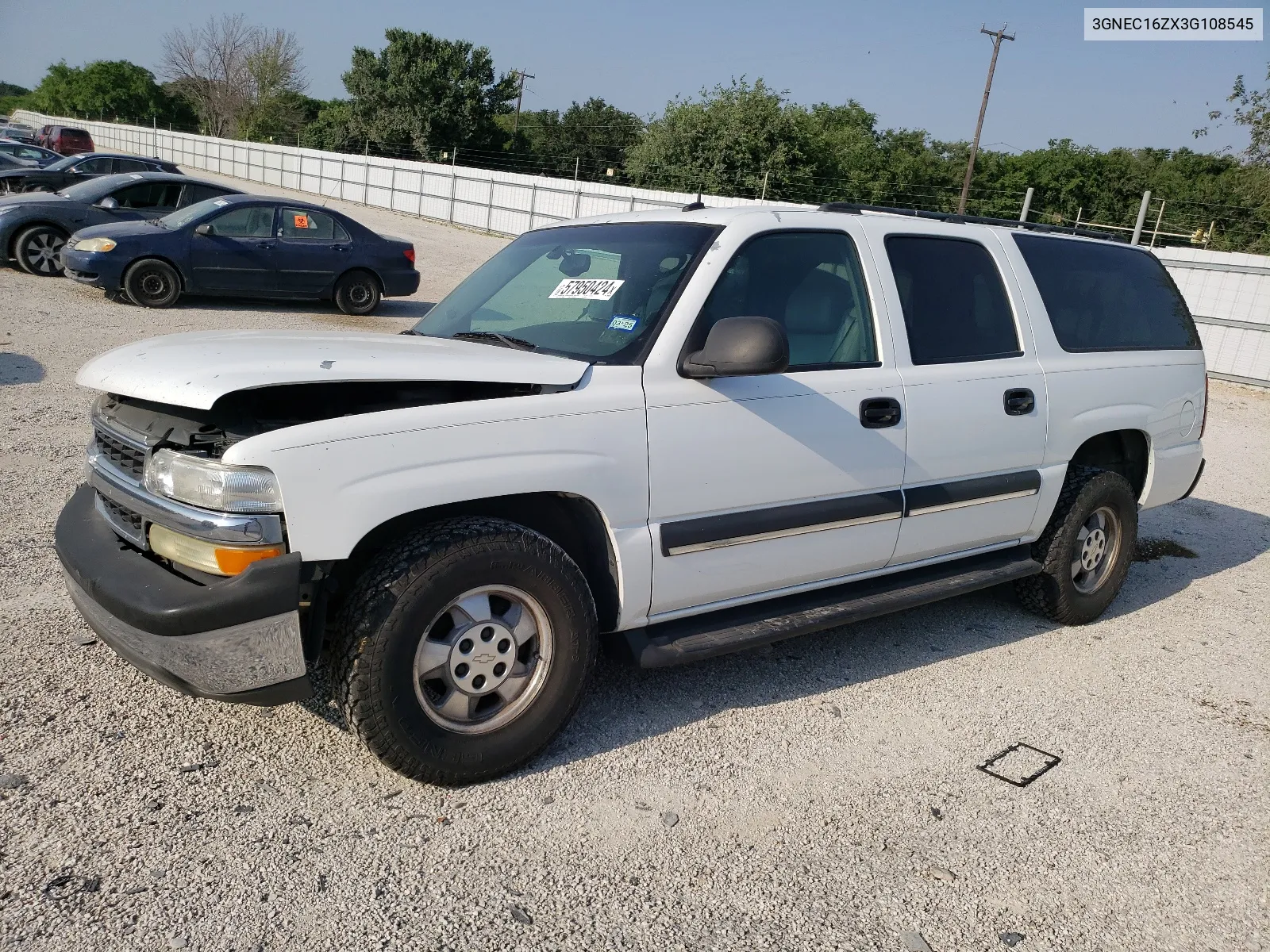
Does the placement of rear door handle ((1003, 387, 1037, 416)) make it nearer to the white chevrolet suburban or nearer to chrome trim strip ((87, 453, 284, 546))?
the white chevrolet suburban

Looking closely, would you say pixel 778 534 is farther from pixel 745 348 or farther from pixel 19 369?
pixel 19 369

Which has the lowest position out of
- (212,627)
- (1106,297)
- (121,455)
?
(212,627)

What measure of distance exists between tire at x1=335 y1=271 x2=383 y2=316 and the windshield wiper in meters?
10.3

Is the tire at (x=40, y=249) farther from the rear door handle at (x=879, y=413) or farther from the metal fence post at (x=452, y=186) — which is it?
the metal fence post at (x=452, y=186)

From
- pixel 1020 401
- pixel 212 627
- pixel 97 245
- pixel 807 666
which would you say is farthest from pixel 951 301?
pixel 97 245

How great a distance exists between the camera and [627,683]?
3961 millimetres

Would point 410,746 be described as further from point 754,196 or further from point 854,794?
point 754,196

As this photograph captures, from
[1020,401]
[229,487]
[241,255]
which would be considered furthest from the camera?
[241,255]

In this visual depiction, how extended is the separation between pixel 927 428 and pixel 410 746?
2.40m

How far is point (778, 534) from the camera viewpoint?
3.63m

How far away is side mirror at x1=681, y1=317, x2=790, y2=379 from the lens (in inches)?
→ 126

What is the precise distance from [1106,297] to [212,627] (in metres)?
4.53

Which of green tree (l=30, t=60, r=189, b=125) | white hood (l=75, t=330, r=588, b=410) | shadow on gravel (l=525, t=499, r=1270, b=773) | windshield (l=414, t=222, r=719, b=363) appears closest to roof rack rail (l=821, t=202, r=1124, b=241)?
windshield (l=414, t=222, r=719, b=363)

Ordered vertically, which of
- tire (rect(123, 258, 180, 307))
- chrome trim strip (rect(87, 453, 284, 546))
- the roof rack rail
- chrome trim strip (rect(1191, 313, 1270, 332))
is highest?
the roof rack rail
